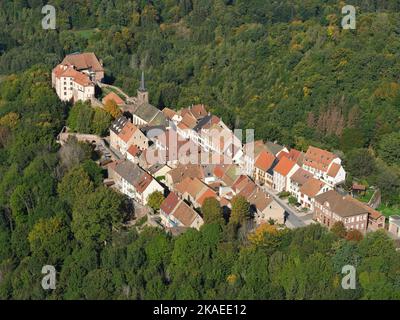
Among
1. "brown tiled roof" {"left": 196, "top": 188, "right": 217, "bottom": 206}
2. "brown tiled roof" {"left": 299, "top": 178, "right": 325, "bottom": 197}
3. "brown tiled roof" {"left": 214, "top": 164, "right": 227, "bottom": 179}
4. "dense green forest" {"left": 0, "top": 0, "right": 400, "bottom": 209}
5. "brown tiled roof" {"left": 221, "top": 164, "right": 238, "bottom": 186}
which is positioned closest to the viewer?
"brown tiled roof" {"left": 196, "top": 188, "right": 217, "bottom": 206}

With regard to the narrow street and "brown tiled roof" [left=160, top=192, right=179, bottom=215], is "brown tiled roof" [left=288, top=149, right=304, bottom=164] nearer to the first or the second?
the narrow street

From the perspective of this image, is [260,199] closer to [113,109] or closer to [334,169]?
[334,169]

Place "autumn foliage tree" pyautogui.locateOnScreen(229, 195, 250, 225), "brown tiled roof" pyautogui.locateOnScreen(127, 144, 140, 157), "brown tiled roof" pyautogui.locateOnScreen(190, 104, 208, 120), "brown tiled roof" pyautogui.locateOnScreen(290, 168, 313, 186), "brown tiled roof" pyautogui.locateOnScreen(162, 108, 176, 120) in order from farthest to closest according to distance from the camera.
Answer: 1. "brown tiled roof" pyautogui.locateOnScreen(162, 108, 176, 120)
2. "brown tiled roof" pyautogui.locateOnScreen(190, 104, 208, 120)
3. "brown tiled roof" pyautogui.locateOnScreen(127, 144, 140, 157)
4. "brown tiled roof" pyautogui.locateOnScreen(290, 168, 313, 186)
5. "autumn foliage tree" pyautogui.locateOnScreen(229, 195, 250, 225)

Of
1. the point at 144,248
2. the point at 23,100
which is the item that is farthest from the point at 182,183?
the point at 23,100

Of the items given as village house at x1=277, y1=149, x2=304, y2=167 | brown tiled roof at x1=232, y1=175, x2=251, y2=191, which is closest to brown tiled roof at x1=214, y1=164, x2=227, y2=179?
brown tiled roof at x1=232, y1=175, x2=251, y2=191

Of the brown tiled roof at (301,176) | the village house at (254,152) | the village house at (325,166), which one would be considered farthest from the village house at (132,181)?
the village house at (325,166)

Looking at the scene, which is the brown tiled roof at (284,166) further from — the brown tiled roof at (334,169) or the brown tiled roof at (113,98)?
the brown tiled roof at (113,98)

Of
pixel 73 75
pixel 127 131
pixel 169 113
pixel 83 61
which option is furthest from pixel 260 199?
pixel 83 61
